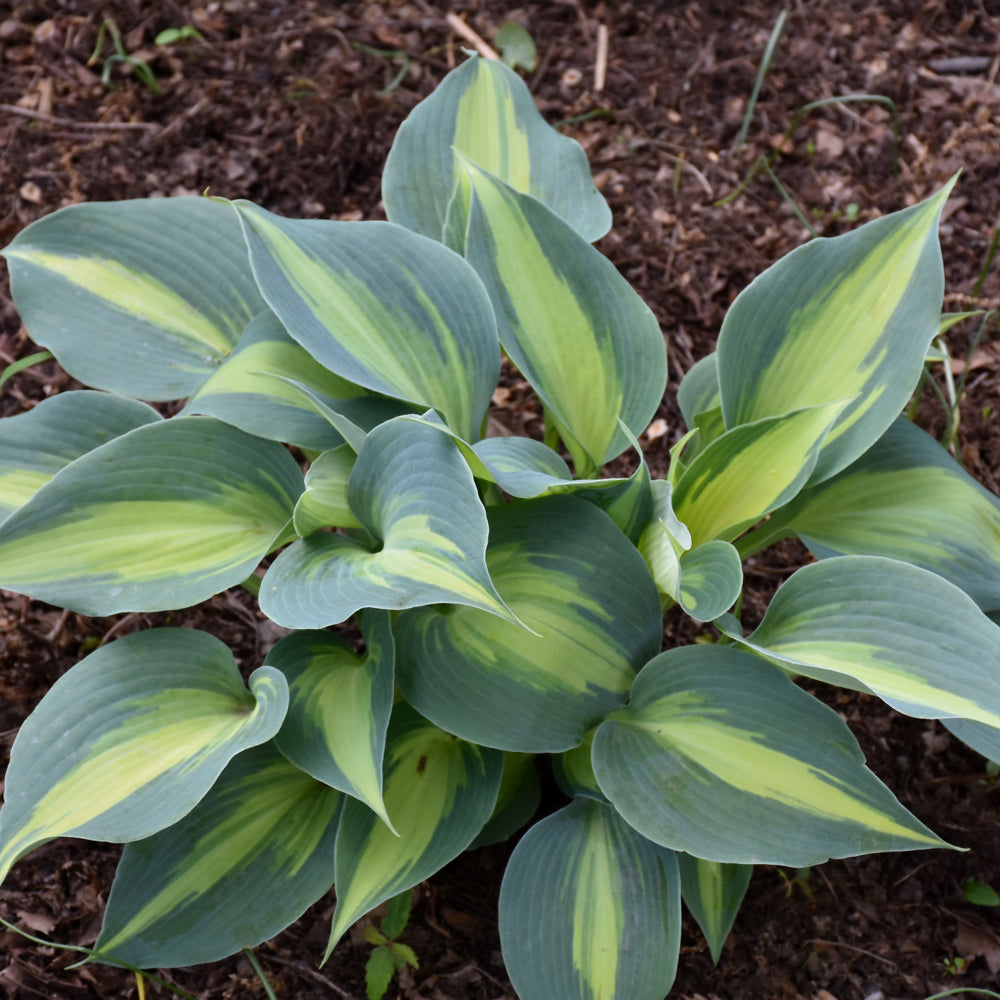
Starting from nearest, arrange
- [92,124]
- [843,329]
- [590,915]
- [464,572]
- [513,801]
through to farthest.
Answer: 1. [464,572]
2. [590,915]
3. [843,329]
4. [513,801]
5. [92,124]

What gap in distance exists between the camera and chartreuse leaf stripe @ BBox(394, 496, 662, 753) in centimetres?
112

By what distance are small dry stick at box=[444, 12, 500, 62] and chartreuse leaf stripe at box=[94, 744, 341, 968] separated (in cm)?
181

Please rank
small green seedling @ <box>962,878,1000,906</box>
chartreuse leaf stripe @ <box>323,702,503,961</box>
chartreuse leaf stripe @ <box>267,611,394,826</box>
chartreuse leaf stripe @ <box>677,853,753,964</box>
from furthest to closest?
small green seedling @ <box>962,878,1000,906</box>, chartreuse leaf stripe @ <box>677,853,753,964</box>, chartreuse leaf stripe @ <box>323,702,503,961</box>, chartreuse leaf stripe @ <box>267,611,394,826</box>

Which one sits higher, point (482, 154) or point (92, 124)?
point (482, 154)

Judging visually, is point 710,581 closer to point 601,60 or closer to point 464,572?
point 464,572

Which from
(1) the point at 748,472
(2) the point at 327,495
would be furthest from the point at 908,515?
(2) the point at 327,495

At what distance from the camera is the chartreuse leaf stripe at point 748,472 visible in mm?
1182

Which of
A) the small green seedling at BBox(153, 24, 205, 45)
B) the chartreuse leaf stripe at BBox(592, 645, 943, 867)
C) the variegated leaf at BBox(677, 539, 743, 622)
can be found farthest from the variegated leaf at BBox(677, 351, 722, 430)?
Answer: the small green seedling at BBox(153, 24, 205, 45)

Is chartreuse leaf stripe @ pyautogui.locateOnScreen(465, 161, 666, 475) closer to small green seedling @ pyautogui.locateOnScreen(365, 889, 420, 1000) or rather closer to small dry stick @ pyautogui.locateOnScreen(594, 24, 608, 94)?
small green seedling @ pyautogui.locateOnScreen(365, 889, 420, 1000)

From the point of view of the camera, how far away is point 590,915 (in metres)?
1.18

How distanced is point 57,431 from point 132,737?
1.49 feet

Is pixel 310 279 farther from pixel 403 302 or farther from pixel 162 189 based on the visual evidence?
pixel 162 189

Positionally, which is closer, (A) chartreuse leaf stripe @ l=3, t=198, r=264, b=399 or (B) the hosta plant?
(B) the hosta plant

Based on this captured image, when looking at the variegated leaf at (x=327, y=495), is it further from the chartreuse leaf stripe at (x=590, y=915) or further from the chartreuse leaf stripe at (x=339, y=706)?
the chartreuse leaf stripe at (x=590, y=915)
